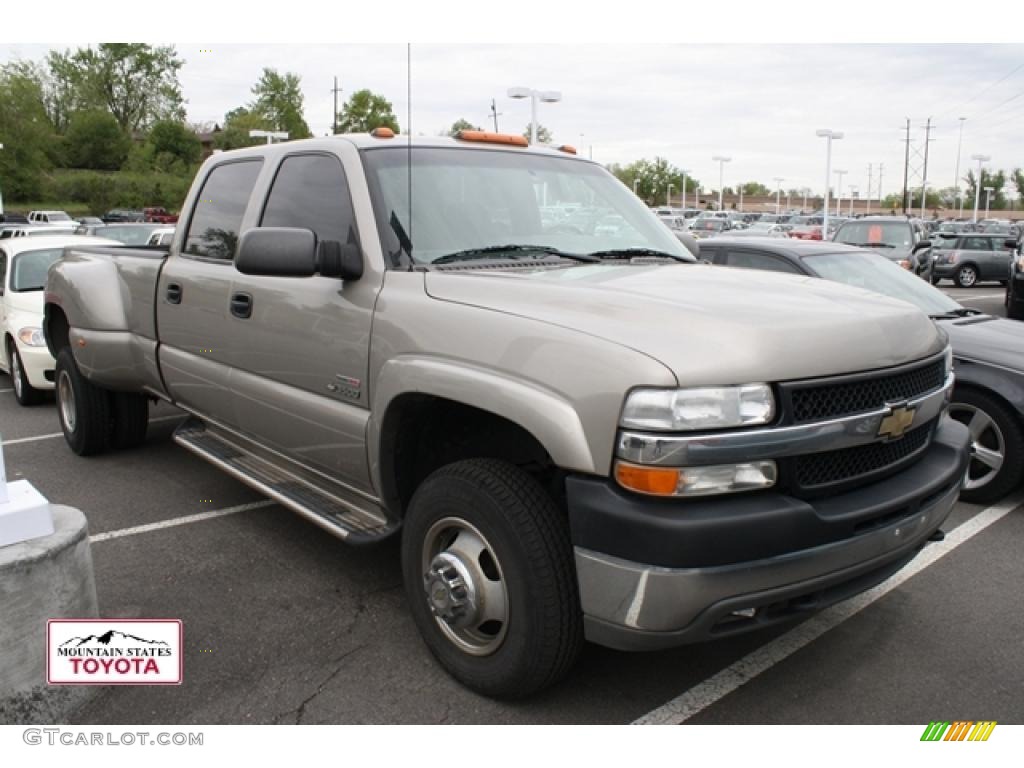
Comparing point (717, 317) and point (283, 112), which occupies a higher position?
point (283, 112)

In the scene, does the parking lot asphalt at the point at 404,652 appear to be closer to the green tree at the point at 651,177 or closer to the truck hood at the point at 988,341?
the truck hood at the point at 988,341

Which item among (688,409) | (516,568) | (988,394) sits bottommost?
(516,568)

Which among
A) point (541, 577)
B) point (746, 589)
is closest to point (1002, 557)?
point (746, 589)

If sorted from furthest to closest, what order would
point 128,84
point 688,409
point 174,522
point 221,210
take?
1. point 128,84
2. point 174,522
3. point 221,210
4. point 688,409

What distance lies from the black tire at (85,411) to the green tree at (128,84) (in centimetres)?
8895

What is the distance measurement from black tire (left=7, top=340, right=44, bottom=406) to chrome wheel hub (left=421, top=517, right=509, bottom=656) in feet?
21.4

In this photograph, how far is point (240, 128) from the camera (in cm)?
5206

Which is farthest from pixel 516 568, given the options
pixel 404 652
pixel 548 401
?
pixel 404 652

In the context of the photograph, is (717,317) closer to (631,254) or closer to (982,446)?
(631,254)

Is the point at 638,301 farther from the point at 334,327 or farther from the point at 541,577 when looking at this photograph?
the point at 334,327

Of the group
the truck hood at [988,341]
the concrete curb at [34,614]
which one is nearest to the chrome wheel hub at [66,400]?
the concrete curb at [34,614]

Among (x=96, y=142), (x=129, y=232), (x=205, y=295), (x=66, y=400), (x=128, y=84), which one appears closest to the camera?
(x=205, y=295)

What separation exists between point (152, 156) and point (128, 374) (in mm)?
74986

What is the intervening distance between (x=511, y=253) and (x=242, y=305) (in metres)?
1.41
